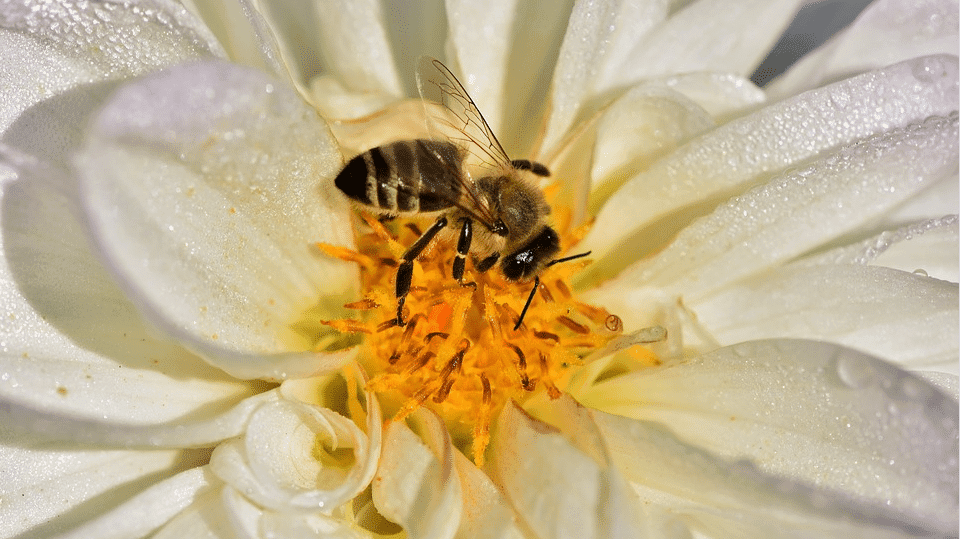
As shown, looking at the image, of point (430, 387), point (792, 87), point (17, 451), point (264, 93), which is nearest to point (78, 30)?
point (264, 93)

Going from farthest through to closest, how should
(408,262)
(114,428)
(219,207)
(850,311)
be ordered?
(408,262), (850,311), (219,207), (114,428)

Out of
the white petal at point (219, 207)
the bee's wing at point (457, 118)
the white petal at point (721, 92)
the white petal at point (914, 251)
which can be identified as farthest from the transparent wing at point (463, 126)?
the white petal at point (914, 251)

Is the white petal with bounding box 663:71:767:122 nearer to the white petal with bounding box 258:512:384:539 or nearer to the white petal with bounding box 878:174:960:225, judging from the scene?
the white petal with bounding box 878:174:960:225

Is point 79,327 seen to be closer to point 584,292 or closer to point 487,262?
point 487,262

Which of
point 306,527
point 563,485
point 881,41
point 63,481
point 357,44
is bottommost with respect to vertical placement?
point 63,481

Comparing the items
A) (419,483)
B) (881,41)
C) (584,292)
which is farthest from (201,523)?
(881,41)

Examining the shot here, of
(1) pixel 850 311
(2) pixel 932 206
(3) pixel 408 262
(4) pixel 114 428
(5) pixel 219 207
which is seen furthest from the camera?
→ (2) pixel 932 206

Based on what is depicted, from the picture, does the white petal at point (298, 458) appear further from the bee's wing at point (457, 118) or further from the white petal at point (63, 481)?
the bee's wing at point (457, 118)
